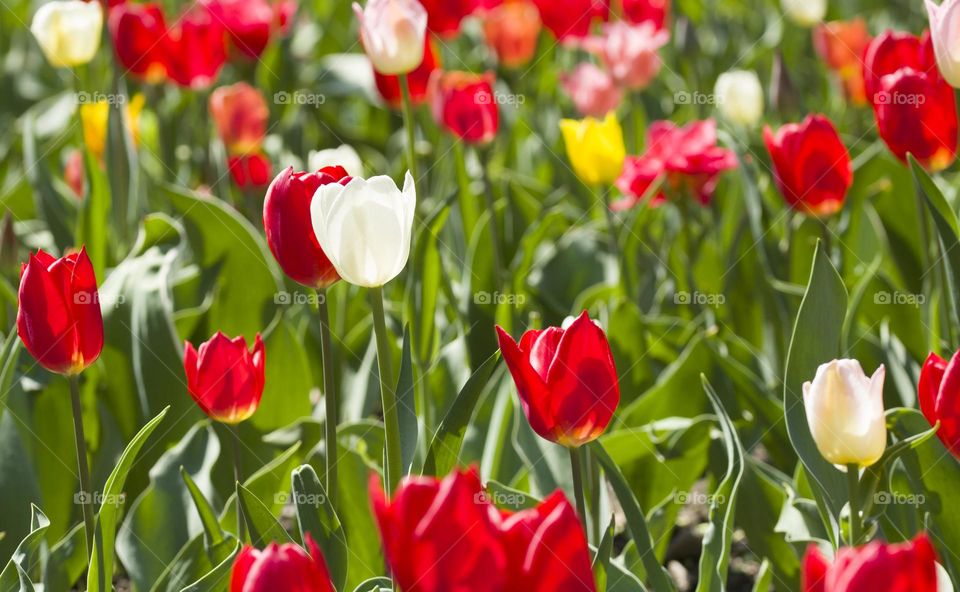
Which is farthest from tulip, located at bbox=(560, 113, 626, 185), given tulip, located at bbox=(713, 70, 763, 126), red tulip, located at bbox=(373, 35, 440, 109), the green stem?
the green stem

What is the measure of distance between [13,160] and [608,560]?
2247mm

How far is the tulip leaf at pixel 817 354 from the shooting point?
49.4 inches

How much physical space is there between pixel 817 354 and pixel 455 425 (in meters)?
0.45

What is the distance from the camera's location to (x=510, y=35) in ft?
9.12

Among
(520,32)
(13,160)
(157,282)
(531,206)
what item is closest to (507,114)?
(520,32)

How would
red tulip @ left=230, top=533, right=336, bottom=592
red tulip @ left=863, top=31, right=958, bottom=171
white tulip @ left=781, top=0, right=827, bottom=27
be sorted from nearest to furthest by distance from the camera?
red tulip @ left=230, top=533, right=336, bottom=592, red tulip @ left=863, top=31, right=958, bottom=171, white tulip @ left=781, top=0, right=827, bottom=27

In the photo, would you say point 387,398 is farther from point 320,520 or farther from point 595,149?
point 595,149

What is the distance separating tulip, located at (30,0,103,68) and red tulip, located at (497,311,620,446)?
4.52 feet

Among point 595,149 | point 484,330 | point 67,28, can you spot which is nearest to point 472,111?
point 595,149

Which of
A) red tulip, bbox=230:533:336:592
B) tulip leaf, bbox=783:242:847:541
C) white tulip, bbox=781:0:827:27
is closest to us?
red tulip, bbox=230:533:336:592

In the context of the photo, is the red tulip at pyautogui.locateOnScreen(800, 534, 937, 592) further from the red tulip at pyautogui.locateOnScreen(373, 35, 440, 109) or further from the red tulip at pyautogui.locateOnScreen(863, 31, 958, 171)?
the red tulip at pyautogui.locateOnScreen(373, 35, 440, 109)

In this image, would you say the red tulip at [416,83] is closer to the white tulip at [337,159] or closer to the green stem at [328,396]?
the white tulip at [337,159]

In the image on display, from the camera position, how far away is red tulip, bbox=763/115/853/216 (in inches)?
64.3

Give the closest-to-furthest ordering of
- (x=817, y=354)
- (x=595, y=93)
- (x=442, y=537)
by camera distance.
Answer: (x=442, y=537) → (x=817, y=354) → (x=595, y=93)
